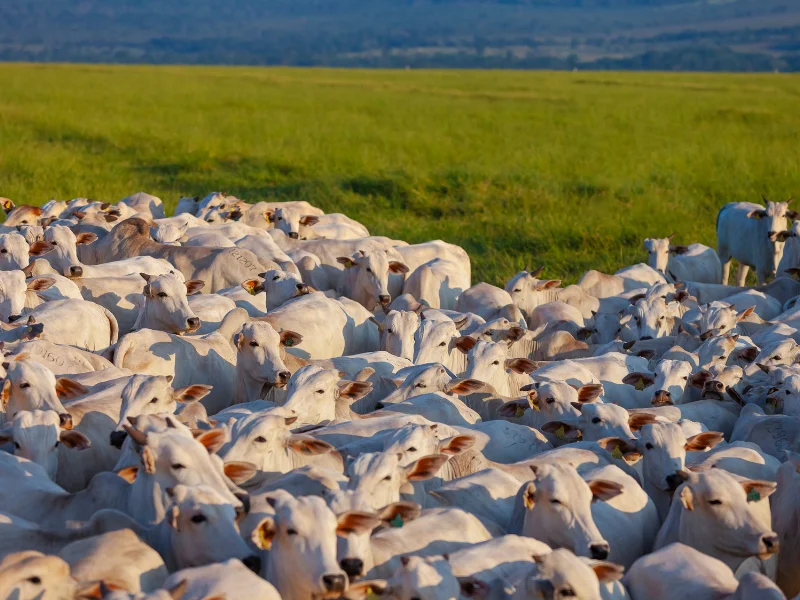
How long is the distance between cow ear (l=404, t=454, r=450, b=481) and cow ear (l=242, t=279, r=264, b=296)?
4.67 metres

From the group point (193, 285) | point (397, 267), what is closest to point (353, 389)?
point (193, 285)

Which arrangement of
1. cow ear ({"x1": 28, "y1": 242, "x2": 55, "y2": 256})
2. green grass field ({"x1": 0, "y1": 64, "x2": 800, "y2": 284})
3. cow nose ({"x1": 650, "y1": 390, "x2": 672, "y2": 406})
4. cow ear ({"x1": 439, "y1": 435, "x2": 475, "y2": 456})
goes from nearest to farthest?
1. cow ear ({"x1": 439, "y1": 435, "x2": 475, "y2": 456})
2. cow nose ({"x1": 650, "y1": 390, "x2": 672, "y2": 406})
3. cow ear ({"x1": 28, "y1": 242, "x2": 55, "y2": 256})
4. green grass field ({"x1": 0, "y1": 64, "x2": 800, "y2": 284})

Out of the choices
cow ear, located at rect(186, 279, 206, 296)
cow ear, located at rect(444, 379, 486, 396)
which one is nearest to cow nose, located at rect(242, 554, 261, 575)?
cow ear, located at rect(444, 379, 486, 396)

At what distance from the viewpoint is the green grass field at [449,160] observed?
50.4ft

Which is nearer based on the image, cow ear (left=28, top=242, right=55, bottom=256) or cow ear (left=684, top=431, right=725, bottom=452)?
cow ear (left=684, top=431, right=725, bottom=452)

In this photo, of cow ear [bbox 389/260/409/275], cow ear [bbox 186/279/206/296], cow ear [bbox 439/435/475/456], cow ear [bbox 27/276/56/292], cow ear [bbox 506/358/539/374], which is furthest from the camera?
cow ear [bbox 389/260/409/275]

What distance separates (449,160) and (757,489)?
57.0ft

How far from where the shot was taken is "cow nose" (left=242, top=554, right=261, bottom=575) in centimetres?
433

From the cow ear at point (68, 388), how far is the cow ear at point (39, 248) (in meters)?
3.61

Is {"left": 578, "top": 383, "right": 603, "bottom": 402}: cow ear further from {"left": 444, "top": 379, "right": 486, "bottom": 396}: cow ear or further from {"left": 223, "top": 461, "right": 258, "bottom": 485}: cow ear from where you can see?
{"left": 223, "top": 461, "right": 258, "bottom": 485}: cow ear

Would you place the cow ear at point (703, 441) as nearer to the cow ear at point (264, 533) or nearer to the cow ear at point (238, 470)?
the cow ear at point (238, 470)

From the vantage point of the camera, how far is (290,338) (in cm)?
772

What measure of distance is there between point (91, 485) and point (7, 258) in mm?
4672

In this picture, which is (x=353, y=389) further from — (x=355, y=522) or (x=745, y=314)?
(x=745, y=314)
